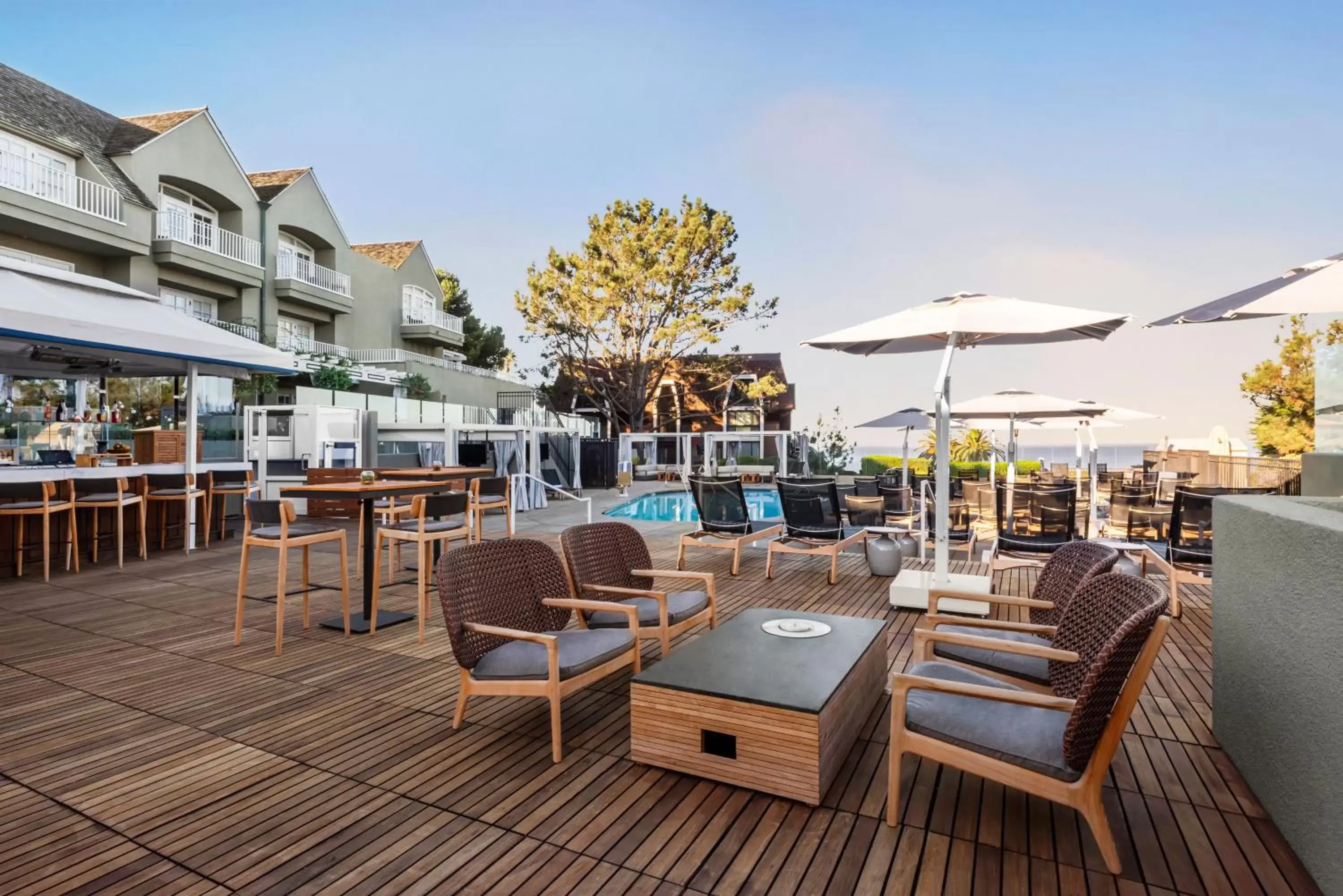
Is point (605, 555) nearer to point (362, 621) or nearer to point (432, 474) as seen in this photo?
point (362, 621)

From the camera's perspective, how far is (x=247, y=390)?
1548 cm

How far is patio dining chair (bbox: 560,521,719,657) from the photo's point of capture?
11.4 ft

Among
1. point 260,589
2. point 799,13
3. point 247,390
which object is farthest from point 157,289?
point 799,13

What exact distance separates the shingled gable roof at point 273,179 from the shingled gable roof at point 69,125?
3372 millimetres

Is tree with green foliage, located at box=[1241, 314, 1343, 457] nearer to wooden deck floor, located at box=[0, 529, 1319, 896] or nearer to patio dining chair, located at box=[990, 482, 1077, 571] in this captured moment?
patio dining chair, located at box=[990, 482, 1077, 571]

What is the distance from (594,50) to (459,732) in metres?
15.7

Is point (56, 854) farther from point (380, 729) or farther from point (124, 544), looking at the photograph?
point (124, 544)

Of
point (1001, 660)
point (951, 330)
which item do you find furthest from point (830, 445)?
point (1001, 660)

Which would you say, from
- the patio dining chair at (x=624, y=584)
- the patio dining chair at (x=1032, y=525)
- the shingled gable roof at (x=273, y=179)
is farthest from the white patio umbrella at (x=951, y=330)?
the shingled gable roof at (x=273, y=179)

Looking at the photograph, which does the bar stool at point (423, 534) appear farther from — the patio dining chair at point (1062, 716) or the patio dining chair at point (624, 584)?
the patio dining chair at point (1062, 716)

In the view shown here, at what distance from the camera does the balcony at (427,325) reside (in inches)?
1019

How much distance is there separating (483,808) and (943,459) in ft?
12.9

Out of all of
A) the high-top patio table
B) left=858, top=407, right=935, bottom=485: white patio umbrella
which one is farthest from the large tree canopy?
the high-top patio table

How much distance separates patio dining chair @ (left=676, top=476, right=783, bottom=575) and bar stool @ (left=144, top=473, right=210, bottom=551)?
561 centimetres
